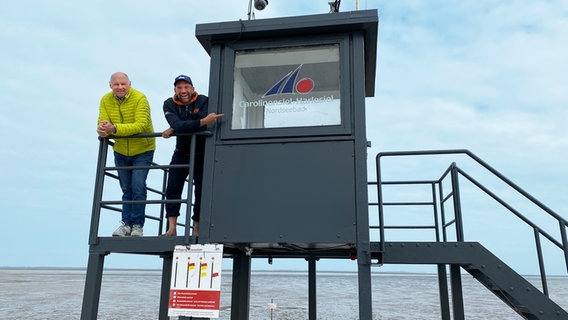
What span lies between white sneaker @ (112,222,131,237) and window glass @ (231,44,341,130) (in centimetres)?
175

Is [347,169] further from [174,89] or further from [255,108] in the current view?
[174,89]

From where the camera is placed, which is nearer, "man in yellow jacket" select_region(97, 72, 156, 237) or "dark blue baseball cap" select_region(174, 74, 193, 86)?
"dark blue baseball cap" select_region(174, 74, 193, 86)

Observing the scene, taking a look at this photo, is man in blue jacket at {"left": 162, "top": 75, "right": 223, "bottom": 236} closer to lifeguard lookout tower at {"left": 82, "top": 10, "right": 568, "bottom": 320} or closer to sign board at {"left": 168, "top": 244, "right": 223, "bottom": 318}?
lifeguard lookout tower at {"left": 82, "top": 10, "right": 568, "bottom": 320}

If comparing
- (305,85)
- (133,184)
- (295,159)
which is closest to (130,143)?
(133,184)

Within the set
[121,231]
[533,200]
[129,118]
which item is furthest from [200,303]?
[533,200]

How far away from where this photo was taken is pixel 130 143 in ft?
15.7

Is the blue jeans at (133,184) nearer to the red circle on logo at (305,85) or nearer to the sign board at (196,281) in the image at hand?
the sign board at (196,281)

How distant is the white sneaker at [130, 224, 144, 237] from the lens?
4.64 metres

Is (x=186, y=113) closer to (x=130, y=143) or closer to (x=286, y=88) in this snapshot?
(x=130, y=143)

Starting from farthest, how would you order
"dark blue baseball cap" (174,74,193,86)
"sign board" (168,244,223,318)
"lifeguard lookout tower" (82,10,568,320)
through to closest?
"dark blue baseball cap" (174,74,193,86), "lifeguard lookout tower" (82,10,568,320), "sign board" (168,244,223,318)

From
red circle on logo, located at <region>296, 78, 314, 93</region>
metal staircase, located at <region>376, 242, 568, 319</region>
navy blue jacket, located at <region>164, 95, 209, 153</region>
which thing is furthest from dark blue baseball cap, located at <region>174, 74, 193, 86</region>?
metal staircase, located at <region>376, 242, 568, 319</region>

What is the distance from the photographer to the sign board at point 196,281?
3869 mm

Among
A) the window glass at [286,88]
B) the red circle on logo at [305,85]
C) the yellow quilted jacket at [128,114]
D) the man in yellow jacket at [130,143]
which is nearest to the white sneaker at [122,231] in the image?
the man in yellow jacket at [130,143]

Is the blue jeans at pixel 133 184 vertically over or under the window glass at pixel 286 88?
under
